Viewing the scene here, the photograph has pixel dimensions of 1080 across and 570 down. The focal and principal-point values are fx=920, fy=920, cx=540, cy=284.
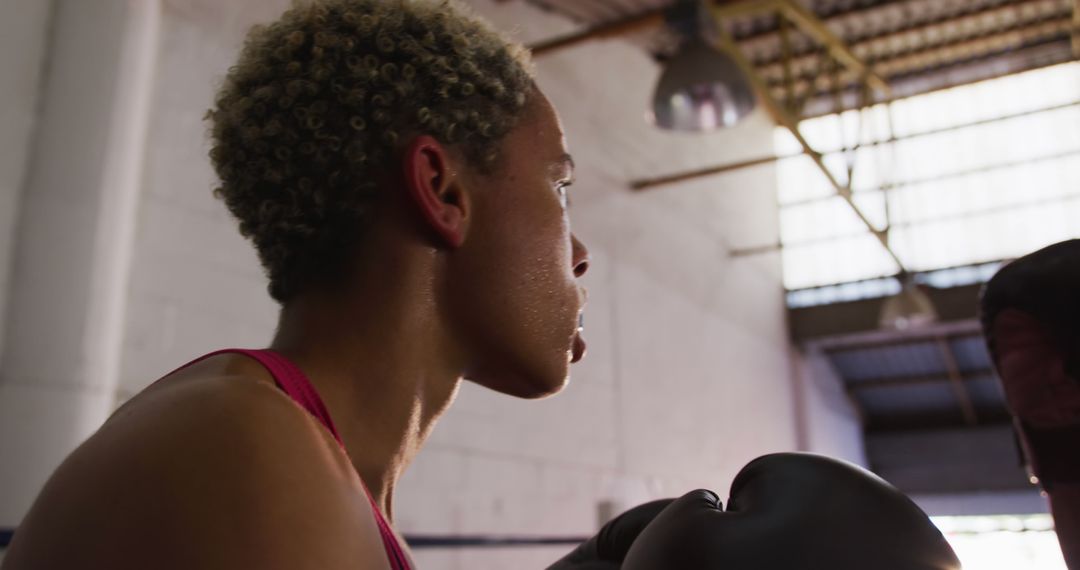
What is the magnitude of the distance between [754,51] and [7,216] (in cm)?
725

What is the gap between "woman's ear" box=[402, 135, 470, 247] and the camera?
33.1 inches

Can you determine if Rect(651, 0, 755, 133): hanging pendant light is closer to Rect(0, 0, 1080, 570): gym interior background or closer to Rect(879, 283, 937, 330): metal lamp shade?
Rect(0, 0, 1080, 570): gym interior background

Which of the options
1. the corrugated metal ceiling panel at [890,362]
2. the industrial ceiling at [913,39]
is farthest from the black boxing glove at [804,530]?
the corrugated metal ceiling panel at [890,362]

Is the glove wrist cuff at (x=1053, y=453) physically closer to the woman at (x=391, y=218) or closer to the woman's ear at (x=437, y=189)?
the woman at (x=391, y=218)

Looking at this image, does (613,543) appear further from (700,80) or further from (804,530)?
(700,80)

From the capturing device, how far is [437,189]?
86 cm

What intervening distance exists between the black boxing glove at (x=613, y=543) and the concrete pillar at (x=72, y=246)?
1883mm

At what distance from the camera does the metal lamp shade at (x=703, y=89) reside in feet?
12.3

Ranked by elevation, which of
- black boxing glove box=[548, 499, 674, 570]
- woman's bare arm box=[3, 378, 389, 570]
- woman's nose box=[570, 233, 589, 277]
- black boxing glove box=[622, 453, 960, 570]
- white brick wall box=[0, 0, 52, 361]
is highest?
white brick wall box=[0, 0, 52, 361]

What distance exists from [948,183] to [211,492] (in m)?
10.5

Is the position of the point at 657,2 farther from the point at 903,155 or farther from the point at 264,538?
the point at 264,538

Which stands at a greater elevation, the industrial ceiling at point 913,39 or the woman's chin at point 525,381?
the industrial ceiling at point 913,39

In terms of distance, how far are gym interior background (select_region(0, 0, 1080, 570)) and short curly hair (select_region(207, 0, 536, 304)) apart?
663mm

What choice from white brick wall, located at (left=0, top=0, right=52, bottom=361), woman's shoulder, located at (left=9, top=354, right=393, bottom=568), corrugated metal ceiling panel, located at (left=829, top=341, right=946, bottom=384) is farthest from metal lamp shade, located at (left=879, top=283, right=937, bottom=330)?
woman's shoulder, located at (left=9, top=354, right=393, bottom=568)
